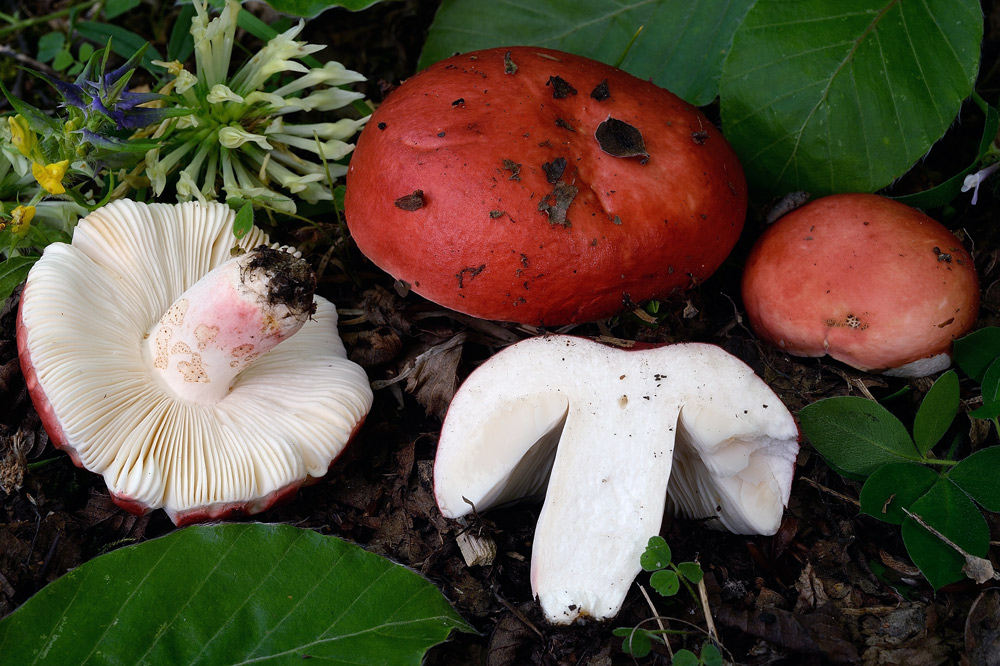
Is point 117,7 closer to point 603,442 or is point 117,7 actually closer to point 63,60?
point 63,60

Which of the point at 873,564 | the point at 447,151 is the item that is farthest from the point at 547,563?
the point at 447,151

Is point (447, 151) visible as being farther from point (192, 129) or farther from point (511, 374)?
point (192, 129)

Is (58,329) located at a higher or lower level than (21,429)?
higher

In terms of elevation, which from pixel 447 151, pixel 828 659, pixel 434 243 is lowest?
pixel 828 659

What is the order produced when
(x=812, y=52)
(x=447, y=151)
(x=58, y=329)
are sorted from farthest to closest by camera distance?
(x=812, y=52), (x=447, y=151), (x=58, y=329)

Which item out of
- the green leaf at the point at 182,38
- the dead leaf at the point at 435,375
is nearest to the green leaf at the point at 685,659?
the dead leaf at the point at 435,375

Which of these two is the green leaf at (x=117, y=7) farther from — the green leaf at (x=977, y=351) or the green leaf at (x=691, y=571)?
the green leaf at (x=977, y=351)

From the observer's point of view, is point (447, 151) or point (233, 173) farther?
point (233, 173)
